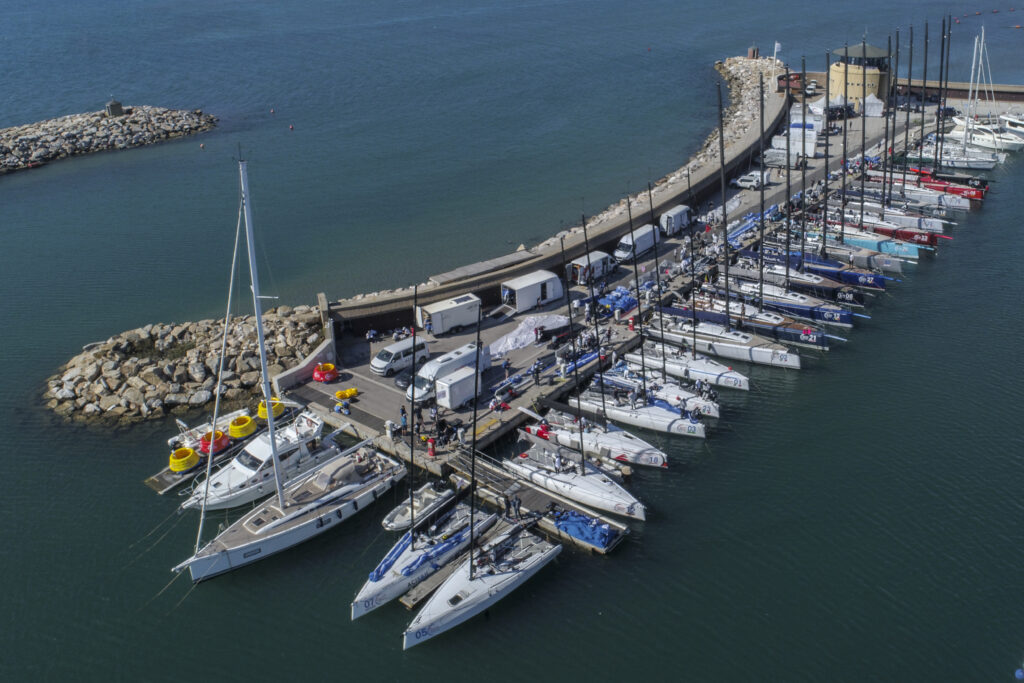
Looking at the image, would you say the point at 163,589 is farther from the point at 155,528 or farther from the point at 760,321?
the point at 760,321

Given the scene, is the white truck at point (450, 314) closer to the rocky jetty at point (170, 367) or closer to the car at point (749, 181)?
the rocky jetty at point (170, 367)

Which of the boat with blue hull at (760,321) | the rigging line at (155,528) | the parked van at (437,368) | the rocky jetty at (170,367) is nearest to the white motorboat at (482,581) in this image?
the parked van at (437,368)

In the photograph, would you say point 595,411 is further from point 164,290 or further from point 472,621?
point 164,290

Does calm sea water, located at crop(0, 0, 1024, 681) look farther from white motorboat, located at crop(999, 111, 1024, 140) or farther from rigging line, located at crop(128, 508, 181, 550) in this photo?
white motorboat, located at crop(999, 111, 1024, 140)

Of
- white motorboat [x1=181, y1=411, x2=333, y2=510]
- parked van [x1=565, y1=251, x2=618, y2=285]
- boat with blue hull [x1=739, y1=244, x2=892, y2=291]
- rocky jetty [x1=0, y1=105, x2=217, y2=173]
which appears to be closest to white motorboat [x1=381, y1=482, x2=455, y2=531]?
white motorboat [x1=181, y1=411, x2=333, y2=510]

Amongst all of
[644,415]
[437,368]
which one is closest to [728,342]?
[644,415]
